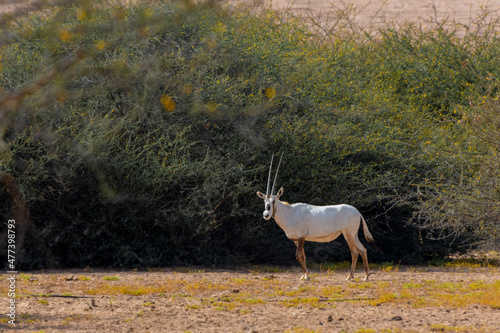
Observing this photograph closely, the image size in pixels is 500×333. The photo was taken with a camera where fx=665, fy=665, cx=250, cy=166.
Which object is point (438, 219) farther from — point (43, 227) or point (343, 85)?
point (43, 227)

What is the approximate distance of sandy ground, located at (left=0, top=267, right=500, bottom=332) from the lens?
6777 mm

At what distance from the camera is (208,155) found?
11852mm

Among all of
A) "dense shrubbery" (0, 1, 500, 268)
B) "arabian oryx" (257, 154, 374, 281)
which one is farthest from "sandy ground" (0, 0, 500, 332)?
"dense shrubbery" (0, 1, 500, 268)

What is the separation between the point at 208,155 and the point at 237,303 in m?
4.22

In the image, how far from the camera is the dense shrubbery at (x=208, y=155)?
11.3m

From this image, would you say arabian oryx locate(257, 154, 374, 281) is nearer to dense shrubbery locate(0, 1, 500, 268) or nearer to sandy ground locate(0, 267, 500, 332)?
sandy ground locate(0, 267, 500, 332)

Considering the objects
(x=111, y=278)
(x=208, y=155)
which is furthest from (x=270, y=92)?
(x=111, y=278)

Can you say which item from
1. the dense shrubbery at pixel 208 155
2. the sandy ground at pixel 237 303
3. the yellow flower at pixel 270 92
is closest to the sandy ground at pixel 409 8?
the dense shrubbery at pixel 208 155

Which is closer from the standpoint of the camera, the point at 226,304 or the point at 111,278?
the point at 226,304

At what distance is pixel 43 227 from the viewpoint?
1145 centimetres

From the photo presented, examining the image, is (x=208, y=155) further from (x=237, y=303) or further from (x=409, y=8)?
(x=409, y=8)

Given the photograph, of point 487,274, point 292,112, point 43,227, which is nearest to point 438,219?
point 487,274

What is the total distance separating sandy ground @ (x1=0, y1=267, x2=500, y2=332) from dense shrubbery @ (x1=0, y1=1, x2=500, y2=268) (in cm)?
102

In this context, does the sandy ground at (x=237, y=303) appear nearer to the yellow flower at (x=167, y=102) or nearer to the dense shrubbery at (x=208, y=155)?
the dense shrubbery at (x=208, y=155)
